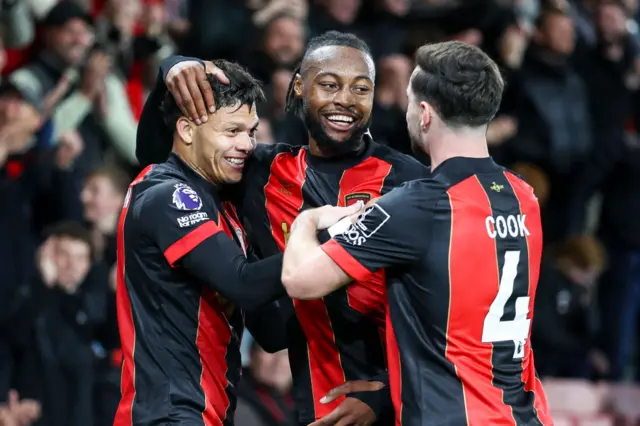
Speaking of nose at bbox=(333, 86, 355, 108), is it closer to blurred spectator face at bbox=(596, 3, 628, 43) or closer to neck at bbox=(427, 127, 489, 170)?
neck at bbox=(427, 127, 489, 170)

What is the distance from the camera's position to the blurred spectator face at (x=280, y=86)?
27.0 ft

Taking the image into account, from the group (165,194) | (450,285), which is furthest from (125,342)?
(450,285)

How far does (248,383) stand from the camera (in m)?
7.91

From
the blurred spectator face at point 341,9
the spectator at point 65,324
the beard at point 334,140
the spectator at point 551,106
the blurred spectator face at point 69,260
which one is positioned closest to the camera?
the beard at point 334,140

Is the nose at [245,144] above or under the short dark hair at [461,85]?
under

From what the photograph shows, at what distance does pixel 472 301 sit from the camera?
12.9ft

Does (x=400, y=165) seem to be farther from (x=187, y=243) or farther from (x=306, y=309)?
(x=187, y=243)

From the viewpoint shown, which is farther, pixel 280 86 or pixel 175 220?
pixel 280 86

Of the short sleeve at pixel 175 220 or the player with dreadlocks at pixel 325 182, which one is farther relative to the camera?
the player with dreadlocks at pixel 325 182

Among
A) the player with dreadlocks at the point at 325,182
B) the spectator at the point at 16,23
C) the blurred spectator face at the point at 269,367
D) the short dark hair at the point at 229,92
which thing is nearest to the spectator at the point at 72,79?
the spectator at the point at 16,23

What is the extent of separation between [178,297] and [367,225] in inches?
29.0

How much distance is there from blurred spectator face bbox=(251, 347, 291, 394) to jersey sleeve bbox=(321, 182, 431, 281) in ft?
13.4

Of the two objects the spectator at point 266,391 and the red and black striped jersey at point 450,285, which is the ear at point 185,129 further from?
the spectator at point 266,391

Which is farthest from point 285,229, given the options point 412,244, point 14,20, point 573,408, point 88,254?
point 573,408
